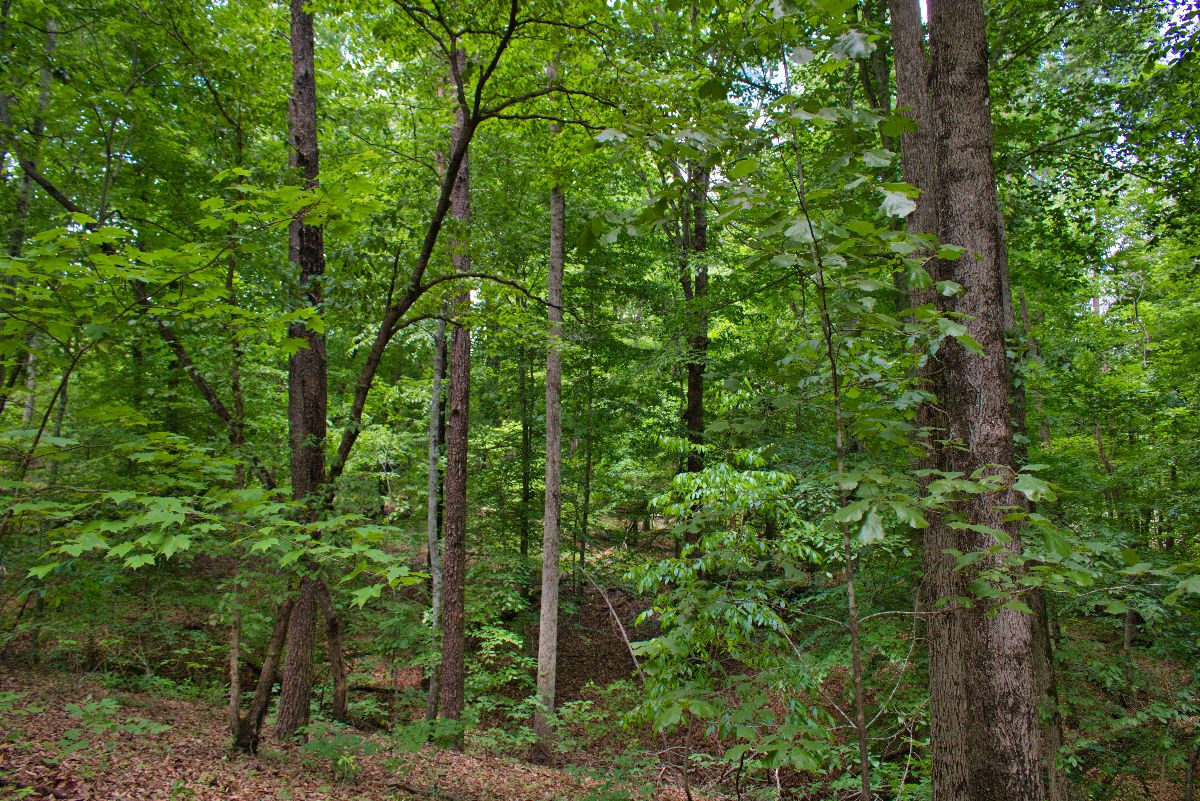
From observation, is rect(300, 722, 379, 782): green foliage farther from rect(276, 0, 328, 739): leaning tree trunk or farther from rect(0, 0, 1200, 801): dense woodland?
rect(276, 0, 328, 739): leaning tree trunk

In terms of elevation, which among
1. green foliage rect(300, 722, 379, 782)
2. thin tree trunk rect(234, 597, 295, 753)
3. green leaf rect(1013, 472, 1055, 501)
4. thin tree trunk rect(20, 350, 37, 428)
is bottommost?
green foliage rect(300, 722, 379, 782)

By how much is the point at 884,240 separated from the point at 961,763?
2.53 metres

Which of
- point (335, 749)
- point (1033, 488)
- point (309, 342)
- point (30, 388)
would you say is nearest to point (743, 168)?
point (1033, 488)

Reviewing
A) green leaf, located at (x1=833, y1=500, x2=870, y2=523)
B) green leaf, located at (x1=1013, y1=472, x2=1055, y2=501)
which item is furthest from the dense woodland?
green leaf, located at (x1=833, y1=500, x2=870, y2=523)

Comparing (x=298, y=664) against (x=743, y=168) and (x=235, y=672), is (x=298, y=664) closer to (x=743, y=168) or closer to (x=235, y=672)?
(x=235, y=672)

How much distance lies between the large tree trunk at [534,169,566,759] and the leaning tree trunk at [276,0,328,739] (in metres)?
3.89

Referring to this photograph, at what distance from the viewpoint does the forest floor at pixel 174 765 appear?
3.77 metres

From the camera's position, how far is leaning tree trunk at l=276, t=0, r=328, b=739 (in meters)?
3.84

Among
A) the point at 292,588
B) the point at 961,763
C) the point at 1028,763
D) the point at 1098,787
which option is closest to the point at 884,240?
the point at 1028,763

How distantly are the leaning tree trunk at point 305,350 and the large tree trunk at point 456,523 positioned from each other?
3090mm

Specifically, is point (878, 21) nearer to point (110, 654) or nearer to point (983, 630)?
point (983, 630)

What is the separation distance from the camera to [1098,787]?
6.63 meters

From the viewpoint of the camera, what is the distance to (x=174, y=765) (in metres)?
4.30

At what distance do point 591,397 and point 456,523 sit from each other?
558cm
